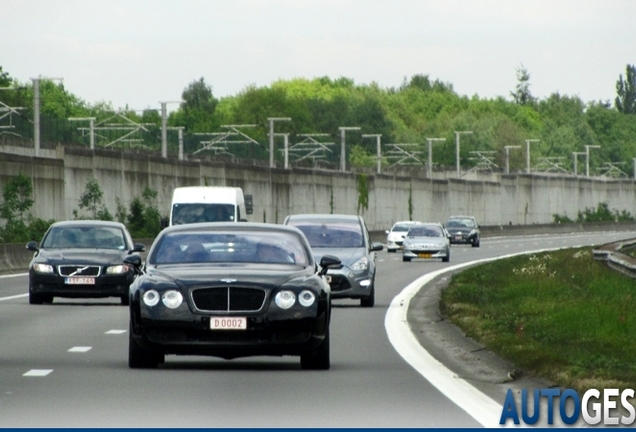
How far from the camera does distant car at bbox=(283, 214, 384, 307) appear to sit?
3002 centimetres

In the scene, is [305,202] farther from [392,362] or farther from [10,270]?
[392,362]

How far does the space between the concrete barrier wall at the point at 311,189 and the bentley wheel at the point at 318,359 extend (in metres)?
43.1

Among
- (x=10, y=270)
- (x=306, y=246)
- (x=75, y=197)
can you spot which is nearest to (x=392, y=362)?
(x=306, y=246)

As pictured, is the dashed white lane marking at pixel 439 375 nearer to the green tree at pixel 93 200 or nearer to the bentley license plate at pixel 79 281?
the bentley license plate at pixel 79 281

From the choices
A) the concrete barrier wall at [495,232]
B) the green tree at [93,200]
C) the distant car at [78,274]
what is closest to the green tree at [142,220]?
the green tree at [93,200]

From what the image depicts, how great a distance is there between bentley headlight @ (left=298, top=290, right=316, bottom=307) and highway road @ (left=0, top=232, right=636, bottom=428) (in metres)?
0.64

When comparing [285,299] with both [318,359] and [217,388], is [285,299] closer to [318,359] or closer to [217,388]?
[318,359]

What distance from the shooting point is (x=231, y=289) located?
16.5m

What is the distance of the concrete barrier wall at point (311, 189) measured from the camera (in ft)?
217

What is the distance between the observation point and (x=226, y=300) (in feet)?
54.2

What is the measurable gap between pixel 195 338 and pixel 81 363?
1.69 m

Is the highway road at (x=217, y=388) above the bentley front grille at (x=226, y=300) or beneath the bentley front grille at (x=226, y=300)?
beneath

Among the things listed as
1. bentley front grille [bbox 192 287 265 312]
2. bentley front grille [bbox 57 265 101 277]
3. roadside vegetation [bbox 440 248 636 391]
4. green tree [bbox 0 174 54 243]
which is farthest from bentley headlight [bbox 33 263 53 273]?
green tree [bbox 0 174 54 243]

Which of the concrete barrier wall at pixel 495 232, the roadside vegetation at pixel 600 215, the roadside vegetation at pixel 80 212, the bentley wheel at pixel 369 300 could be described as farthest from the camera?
the roadside vegetation at pixel 600 215
